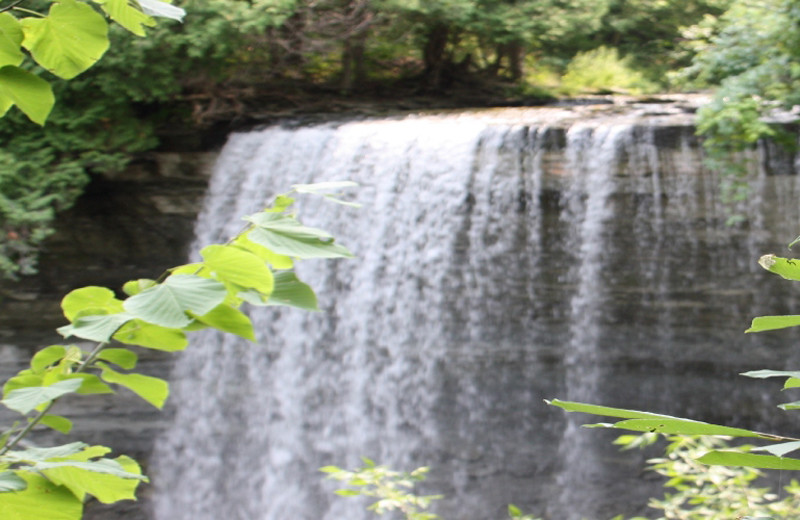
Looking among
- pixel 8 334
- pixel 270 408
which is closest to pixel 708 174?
pixel 270 408

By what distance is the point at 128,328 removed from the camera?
0.74 meters

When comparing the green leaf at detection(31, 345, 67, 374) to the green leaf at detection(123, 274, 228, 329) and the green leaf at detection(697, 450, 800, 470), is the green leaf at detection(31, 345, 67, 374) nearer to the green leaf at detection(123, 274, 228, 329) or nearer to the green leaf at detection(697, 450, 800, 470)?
the green leaf at detection(123, 274, 228, 329)

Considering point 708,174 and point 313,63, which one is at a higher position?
point 313,63

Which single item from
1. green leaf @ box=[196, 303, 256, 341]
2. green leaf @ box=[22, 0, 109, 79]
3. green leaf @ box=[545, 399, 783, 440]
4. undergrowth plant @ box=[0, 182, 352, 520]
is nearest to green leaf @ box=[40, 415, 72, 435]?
undergrowth plant @ box=[0, 182, 352, 520]

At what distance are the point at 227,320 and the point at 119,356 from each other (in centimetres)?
15

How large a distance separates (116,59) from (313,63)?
2485mm

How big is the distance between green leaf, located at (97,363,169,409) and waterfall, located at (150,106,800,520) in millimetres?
5053

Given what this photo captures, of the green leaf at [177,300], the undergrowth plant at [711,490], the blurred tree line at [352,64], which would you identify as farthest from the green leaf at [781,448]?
the blurred tree line at [352,64]

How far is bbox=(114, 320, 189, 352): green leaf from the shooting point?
0.74m

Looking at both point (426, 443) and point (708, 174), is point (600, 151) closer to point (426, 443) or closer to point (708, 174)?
point (708, 174)

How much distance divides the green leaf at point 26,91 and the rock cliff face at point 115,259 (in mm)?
6113

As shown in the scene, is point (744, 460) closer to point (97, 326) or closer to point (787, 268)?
point (787, 268)

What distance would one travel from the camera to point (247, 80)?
7504 mm

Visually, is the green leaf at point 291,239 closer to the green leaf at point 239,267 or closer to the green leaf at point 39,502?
the green leaf at point 239,267
